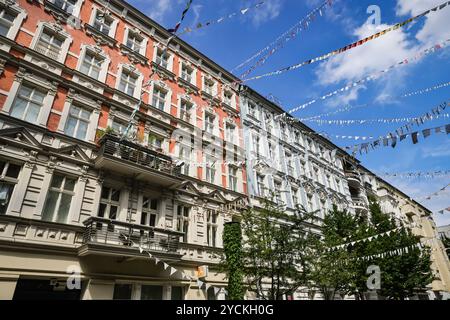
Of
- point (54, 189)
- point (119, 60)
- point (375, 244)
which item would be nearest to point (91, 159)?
point (54, 189)

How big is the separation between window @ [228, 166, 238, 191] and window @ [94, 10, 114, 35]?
10548mm

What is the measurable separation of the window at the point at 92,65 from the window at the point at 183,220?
770 cm

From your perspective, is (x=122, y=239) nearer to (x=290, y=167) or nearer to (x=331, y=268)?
(x=331, y=268)

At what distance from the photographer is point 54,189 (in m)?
10.2

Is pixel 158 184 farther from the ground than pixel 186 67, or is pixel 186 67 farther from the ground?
pixel 186 67

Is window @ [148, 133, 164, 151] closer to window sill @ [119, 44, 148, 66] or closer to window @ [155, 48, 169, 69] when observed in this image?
window sill @ [119, 44, 148, 66]

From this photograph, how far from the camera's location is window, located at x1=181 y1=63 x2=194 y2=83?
60.5 feet

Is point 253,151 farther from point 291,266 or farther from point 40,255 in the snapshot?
point 40,255

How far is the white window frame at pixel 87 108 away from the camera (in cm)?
1130

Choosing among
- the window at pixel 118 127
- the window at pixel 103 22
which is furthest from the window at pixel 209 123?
the window at pixel 103 22

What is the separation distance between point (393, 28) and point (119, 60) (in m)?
12.7

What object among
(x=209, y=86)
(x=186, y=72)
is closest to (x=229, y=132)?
(x=209, y=86)

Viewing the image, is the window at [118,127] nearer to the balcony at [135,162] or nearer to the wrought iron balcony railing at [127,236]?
the balcony at [135,162]

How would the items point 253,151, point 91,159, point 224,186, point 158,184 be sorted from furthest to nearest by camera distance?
1. point 253,151
2. point 224,186
3. point 158,184
4. point 91,159
